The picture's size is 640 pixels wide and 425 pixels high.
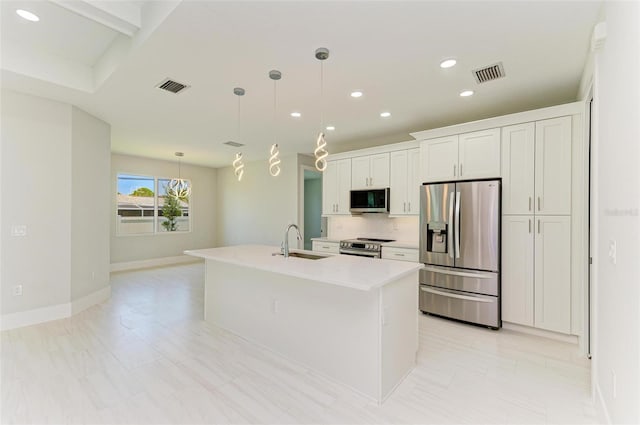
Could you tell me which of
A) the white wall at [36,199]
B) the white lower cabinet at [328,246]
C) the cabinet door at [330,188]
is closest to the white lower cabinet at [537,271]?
the white lower cabinet at [328,246]

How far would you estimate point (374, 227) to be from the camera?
513cm

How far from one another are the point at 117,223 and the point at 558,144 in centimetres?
812

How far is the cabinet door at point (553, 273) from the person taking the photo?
2.96 meters

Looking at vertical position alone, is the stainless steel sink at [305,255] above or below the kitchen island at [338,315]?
above

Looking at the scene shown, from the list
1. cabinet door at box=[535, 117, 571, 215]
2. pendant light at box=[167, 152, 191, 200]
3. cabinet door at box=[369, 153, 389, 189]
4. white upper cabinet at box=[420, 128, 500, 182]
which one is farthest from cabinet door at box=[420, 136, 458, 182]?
pendant light at box=[167, 152, 191, 200]

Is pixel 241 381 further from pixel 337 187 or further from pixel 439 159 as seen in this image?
pixel 337 187

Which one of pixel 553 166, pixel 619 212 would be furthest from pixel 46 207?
pixel 553 166

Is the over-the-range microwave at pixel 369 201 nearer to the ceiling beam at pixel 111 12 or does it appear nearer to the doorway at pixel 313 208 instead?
the ceiling beam at pixel 111 12

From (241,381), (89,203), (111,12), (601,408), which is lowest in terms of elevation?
(241,381)

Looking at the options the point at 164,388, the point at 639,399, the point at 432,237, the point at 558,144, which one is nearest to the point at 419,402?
the point at 639,399

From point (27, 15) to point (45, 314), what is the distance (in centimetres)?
332

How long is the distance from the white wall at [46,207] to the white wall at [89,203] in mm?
14

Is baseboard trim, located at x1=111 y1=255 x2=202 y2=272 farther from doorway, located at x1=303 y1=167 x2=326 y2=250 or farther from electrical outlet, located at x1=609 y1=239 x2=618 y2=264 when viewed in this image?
electrical outlet, located at x1=609 y1=239 x2=618 y2=264

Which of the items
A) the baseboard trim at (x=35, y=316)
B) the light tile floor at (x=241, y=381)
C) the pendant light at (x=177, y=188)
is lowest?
the light tile floor at (x=241, y=381)
